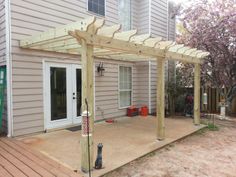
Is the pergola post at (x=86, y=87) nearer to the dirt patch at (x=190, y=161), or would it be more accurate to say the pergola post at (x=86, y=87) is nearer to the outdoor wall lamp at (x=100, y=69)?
the dirt patch at (x=190, y=161)

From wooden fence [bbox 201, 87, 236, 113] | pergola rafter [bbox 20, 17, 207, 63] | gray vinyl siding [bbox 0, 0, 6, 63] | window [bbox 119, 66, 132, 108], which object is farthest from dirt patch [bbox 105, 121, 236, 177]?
wooden fence [bbox 201, 87, 236, 113]

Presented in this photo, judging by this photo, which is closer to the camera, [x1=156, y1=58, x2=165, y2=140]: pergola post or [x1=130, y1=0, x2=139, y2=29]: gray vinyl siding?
[x1=156, y1=58, x2=165, y2=140]: pergola post

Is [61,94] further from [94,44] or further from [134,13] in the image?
[134,13]

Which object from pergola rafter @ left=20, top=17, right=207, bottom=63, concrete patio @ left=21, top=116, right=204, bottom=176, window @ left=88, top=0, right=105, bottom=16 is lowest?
concrete patio @ left=21, top=116, right=204, bottom=176

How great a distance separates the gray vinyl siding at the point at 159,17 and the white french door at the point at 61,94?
403 centimetres

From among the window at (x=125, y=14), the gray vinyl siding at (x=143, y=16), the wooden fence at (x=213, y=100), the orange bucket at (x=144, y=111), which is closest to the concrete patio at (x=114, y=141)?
the orange bucket at (x=144, y=111)

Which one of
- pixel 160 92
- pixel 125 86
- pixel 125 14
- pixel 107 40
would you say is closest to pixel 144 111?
pixel 125 86

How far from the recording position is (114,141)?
4914 mm

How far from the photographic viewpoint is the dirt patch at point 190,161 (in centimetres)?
338

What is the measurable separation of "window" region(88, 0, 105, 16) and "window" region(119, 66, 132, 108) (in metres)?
2.17

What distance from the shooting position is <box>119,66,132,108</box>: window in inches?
318

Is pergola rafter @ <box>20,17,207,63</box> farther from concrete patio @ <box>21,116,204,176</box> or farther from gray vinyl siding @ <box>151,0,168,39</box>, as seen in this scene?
gray vinyl siding @ <box>151,0,168,39</box>

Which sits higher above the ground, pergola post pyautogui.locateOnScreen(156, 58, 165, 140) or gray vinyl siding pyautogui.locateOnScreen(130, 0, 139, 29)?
gray vinyl siding pyautogui.locateOnScreen(130, 0, 139, 29)

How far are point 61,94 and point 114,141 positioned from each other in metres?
2.16
